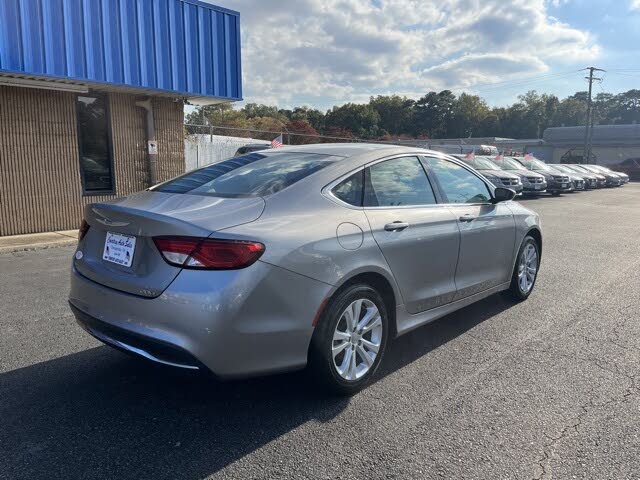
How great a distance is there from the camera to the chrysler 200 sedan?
270cm

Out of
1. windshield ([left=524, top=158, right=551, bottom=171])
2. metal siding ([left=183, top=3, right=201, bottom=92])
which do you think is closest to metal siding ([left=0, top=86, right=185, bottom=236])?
metal siding ([left=183, top=3, right=201, bottom=92])

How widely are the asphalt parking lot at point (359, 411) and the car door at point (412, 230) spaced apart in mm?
572

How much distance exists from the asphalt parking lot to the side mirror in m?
1.14

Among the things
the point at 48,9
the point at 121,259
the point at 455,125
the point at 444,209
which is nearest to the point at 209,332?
the point at 121,259

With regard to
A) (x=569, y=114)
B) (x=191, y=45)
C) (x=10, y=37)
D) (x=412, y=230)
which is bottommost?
(x=412, y=230)

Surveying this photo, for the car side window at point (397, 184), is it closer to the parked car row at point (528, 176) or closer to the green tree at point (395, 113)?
the parked car row at point (528, 176)

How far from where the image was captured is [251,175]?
11.8 feet

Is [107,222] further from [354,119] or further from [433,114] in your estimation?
[433,114]

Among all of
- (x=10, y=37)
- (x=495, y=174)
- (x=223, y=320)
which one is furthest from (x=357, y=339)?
(x=495, y=174)

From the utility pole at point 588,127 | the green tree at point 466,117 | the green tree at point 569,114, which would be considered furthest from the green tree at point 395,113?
the utility pole at point 588,127

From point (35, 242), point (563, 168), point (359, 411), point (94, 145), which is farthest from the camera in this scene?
point (563, 168)

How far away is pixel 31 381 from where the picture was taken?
11.4ft

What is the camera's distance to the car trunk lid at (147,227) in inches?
109

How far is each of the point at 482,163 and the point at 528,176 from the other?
2.28 metres
